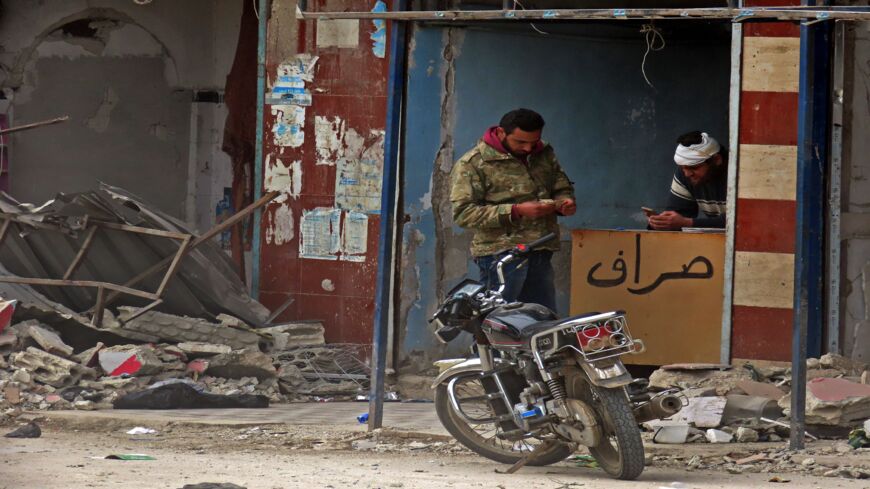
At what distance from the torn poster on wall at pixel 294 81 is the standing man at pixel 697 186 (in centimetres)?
283

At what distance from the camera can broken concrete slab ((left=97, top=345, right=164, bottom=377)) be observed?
8969mm

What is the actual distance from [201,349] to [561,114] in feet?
10.0

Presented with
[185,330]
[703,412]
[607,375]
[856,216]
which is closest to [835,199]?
[856,216]

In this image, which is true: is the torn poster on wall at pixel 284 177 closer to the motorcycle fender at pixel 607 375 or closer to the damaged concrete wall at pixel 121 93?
the damaged concrete wall at pixel 121 93

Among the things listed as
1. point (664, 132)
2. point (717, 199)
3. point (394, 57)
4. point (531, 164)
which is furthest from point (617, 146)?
point (394, 57)

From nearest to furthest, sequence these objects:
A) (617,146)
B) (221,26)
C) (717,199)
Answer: (717,199)
(617,146)
(221,26)

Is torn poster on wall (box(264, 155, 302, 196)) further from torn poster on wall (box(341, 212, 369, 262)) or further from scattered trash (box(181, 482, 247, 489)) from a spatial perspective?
scattered trash (box(181, 482, 247, 489))

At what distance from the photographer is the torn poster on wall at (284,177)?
10.1 meters

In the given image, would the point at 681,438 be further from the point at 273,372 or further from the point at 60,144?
the point at 60,144

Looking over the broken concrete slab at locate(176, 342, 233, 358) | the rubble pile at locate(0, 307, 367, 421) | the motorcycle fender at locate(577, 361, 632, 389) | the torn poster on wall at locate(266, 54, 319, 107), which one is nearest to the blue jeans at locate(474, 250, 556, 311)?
the motorcycle fender at locate(577, 361, 632, 389)

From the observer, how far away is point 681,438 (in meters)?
7.14

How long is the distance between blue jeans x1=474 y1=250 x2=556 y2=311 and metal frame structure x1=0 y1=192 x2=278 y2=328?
7.52 ft

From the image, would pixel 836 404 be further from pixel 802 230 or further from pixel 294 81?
pixel 294 81

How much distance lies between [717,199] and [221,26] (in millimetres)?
5012
